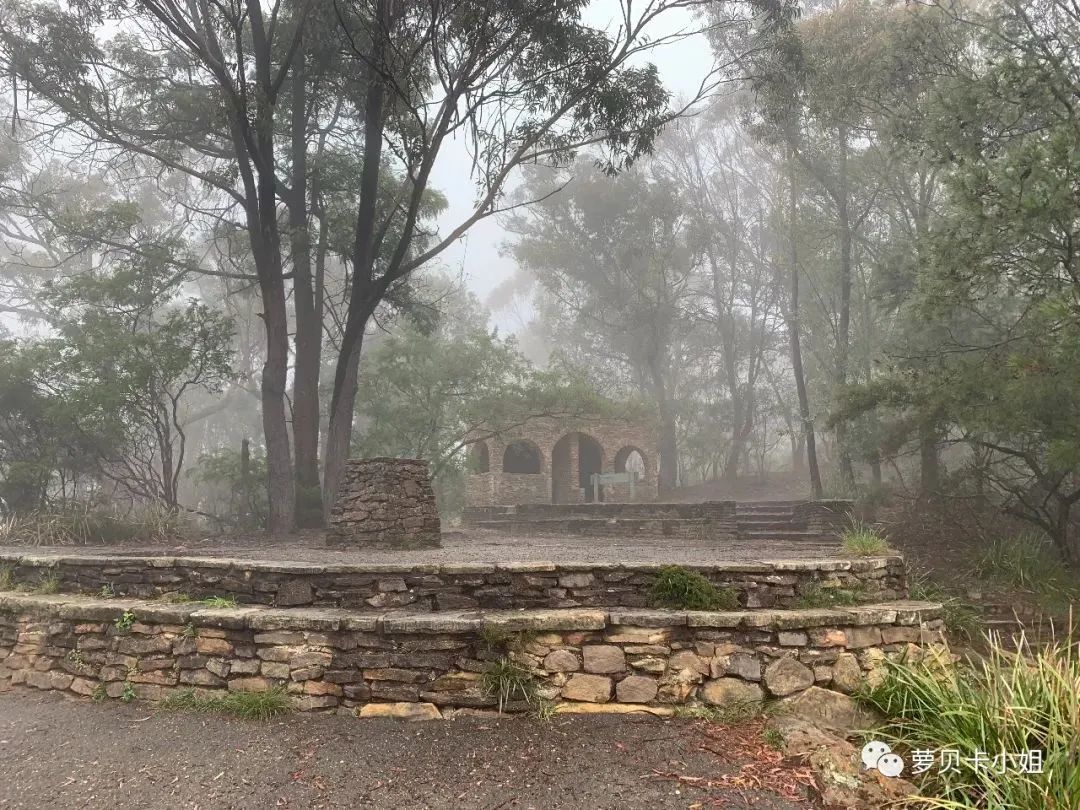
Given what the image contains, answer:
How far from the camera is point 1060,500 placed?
842cm

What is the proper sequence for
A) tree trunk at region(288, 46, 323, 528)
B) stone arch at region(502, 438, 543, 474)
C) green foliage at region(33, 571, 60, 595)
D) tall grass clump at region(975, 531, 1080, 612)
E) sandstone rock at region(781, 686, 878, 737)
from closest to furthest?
sandstone rock at region(781, 686, 878, 737), green foliage at region(33, 571, 60, 595), tall grass clump at region(975, 531, 1080, 612), tree trunk at region(288, 46, 323, 528), stone arch at region(502, 438, 543, 474)


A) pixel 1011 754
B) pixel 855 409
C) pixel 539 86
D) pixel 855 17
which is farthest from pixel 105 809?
pixel 855 17

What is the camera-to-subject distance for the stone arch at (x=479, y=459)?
1968 centimetres

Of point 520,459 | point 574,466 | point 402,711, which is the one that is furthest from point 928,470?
point 520,459

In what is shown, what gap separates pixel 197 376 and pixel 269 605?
30.8 ft

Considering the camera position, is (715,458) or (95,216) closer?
(95,216)

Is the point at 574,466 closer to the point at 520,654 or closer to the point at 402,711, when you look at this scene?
the point at 520,654

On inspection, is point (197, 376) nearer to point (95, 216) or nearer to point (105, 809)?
point (95, 216)

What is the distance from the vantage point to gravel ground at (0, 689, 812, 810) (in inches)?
125

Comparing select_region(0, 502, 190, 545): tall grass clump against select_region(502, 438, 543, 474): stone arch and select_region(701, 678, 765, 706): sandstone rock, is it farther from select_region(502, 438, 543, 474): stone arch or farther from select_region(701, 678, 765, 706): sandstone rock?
select_region(502, 438, 543, 474): stone arch

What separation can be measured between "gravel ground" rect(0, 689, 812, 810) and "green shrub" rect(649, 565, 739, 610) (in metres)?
0.78

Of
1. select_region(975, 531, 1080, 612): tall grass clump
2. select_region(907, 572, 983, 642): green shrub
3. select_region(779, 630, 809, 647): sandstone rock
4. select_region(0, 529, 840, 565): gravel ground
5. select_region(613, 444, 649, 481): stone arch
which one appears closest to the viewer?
select_region(779, 630, 809, 647): sandstone rock

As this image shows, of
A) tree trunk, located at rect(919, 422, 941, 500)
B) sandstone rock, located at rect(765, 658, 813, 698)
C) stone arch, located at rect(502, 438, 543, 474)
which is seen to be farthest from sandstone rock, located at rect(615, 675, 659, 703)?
stone arch, located at rect(502, 438, 543, 474)

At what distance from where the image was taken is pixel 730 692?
4.02m
